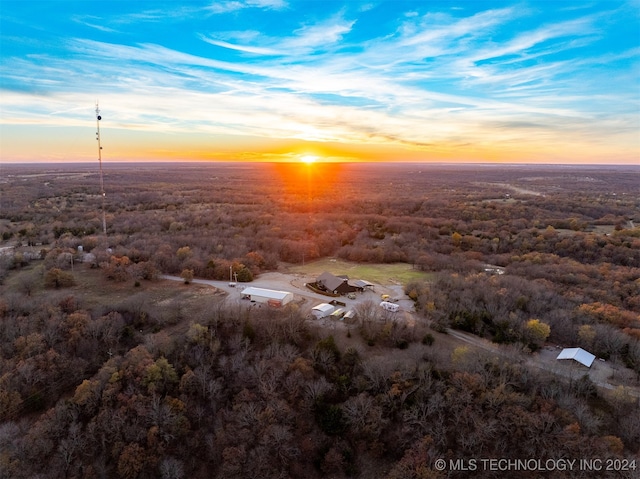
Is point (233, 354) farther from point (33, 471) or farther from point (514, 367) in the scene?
point (514, 367)

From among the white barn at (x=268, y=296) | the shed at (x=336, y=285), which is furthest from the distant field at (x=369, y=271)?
the white barn at (x=268, y=296)

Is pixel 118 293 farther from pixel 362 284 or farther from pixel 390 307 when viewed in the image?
pixel 390 307

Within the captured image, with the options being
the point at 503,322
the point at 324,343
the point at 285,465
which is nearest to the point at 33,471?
the point at 285,465

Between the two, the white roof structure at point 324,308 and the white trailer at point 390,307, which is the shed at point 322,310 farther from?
the white trailer at point 390,307

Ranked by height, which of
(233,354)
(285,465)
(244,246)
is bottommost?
(285,465)

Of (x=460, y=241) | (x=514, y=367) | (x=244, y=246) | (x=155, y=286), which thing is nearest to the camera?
(x=514, y=367)
